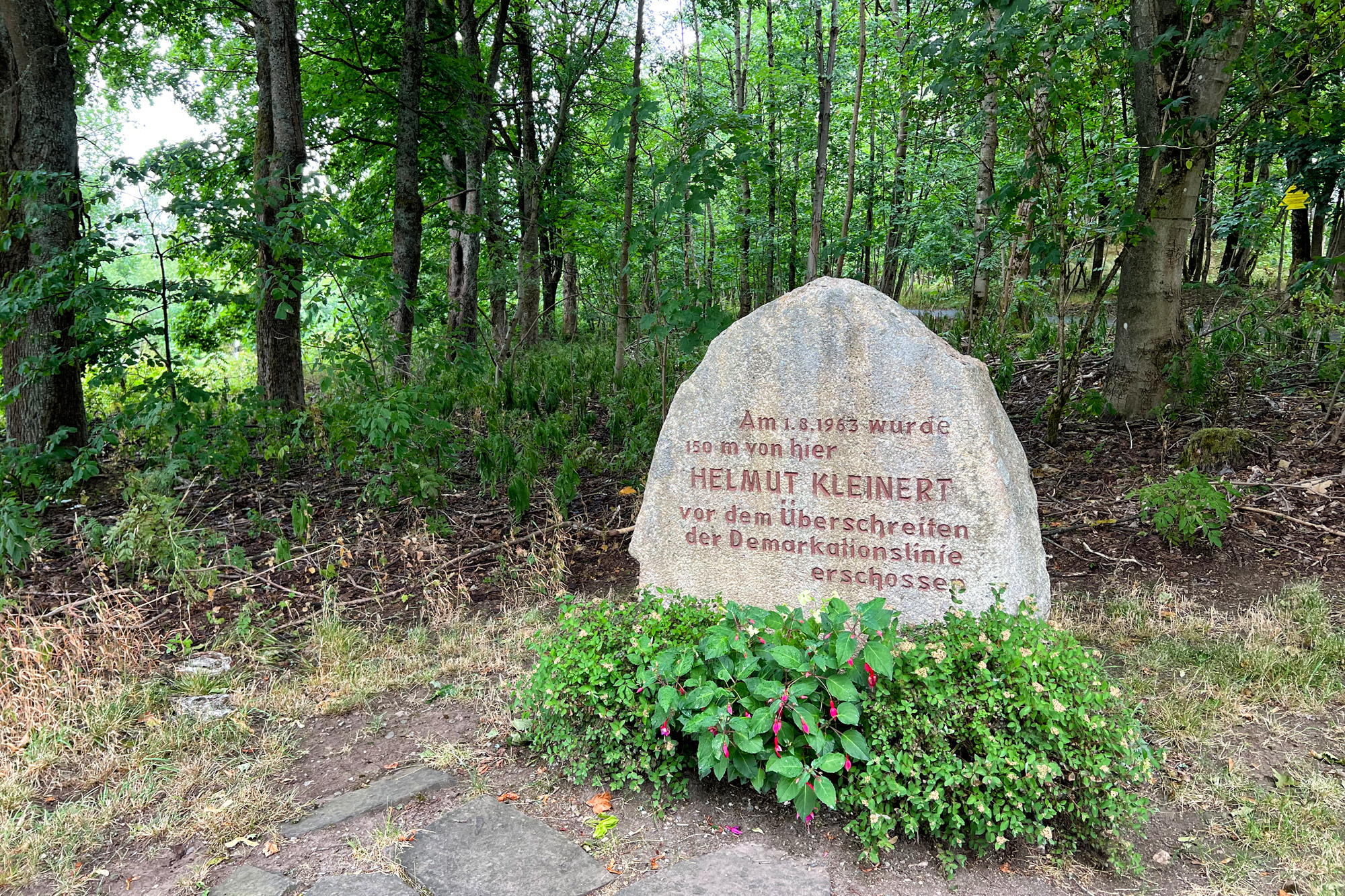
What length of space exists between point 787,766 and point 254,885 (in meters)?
1.59

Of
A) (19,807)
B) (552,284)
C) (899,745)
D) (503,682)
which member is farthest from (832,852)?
(552,284)

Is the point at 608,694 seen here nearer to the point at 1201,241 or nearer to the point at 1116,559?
the point at 1116,559

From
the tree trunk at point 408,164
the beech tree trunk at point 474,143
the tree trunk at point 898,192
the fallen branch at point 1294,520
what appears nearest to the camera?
the fallen branch at point 1294,520

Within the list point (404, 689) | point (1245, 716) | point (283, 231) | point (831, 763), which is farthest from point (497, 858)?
point (283, 231)

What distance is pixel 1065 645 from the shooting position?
2602 mm

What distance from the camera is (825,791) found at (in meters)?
2.26

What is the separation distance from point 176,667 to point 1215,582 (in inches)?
205

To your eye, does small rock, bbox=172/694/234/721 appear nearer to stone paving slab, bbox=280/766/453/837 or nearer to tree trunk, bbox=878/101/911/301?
stone paving slab, bbox=280/766/453/837

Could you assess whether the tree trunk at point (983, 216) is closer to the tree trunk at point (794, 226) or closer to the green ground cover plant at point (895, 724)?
the tree trunk at point (794, 226)

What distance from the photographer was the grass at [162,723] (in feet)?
8.71

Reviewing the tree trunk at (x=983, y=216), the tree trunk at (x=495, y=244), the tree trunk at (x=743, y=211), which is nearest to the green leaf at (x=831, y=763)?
the tree trunk at (x=495, y=244)

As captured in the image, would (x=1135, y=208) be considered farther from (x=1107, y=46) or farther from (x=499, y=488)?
(x=499, y=488)

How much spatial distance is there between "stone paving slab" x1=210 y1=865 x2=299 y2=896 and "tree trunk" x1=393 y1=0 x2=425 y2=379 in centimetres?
521

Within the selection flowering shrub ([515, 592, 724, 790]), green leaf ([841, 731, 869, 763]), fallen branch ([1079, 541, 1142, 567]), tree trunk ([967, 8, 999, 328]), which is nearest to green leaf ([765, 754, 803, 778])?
green leaf ([841, 731, 869, 763])
